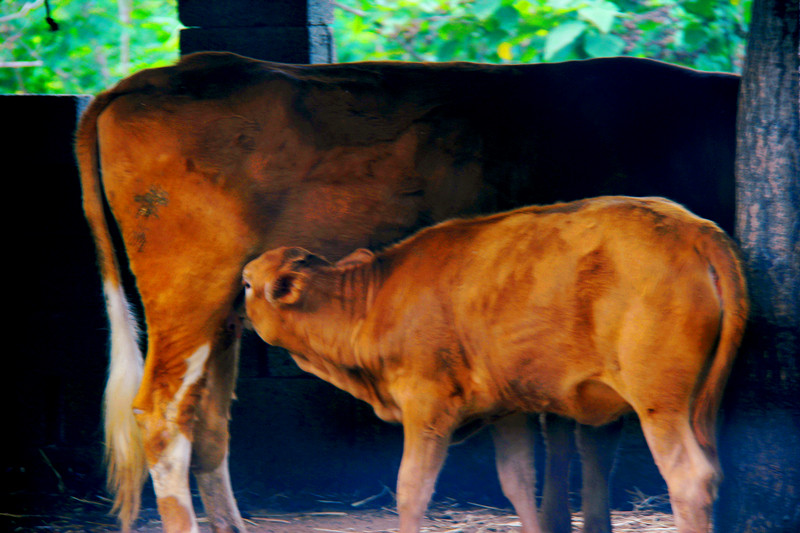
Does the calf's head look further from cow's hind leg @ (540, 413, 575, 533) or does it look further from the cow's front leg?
cow's hind leg @ (540, 413, 575, 533)

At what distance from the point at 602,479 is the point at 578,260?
107cm

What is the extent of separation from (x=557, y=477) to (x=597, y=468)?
0.18 metres

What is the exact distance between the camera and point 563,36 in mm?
5707

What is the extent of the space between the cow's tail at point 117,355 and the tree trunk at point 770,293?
2.28m

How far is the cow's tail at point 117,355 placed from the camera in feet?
11.4

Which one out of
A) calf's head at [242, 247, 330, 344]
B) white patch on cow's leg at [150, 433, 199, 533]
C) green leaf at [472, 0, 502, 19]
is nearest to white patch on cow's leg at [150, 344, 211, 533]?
white patch on cow's leg at [150, 433, 199, 533]

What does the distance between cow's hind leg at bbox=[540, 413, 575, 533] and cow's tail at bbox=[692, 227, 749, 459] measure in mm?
822

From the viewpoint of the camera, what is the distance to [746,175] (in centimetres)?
311

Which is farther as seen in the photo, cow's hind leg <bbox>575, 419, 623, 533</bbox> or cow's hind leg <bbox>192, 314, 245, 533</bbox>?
cow's hind leg <bbox>192, 314, 245, 533</bbox>

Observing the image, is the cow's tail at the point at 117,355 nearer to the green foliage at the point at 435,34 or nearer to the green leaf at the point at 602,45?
the green foliage at the point at 435,34

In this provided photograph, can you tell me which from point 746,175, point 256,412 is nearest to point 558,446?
point 746,175

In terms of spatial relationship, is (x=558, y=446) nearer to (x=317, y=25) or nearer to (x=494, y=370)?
(x=494, y=370)

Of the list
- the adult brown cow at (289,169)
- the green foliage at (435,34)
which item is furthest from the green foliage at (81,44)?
the adult brown cow at (289,169)

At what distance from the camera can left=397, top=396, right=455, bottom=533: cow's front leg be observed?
9.17 feet
